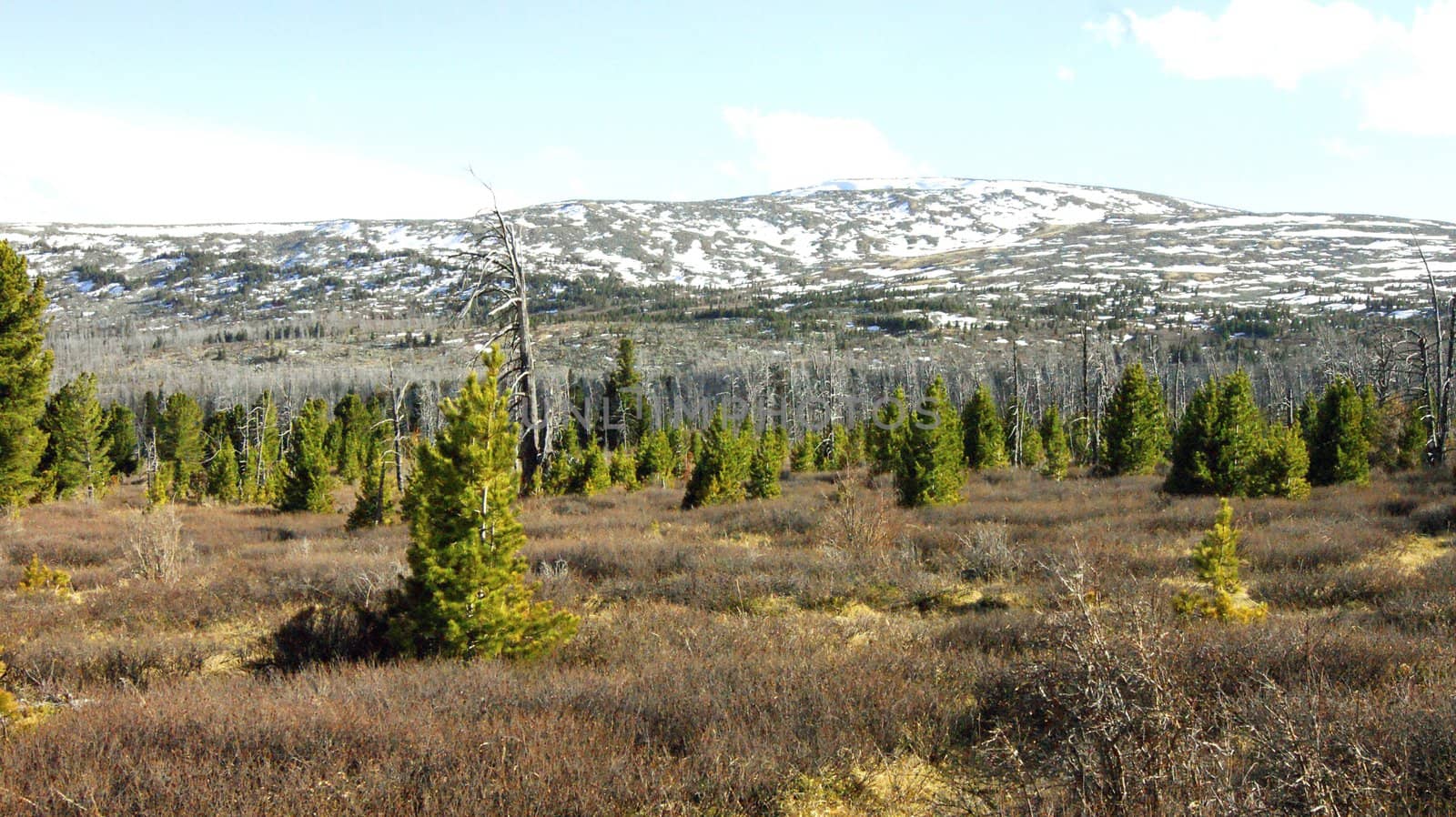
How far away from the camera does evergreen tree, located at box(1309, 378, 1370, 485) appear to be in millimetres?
22250

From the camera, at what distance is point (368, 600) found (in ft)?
31.7

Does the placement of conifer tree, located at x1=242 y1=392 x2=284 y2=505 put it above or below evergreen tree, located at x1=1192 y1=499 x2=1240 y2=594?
below

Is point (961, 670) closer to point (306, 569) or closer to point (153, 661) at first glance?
point (153, 661)

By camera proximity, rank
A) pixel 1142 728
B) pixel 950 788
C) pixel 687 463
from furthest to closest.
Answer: pixel 687 463, pixel 950 788, pixel 1142 728

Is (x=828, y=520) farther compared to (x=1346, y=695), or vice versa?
(x=828, y=520)

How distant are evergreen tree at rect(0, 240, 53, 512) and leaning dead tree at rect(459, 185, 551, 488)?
15210 mm

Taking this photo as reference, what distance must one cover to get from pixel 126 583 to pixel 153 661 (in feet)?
18.4

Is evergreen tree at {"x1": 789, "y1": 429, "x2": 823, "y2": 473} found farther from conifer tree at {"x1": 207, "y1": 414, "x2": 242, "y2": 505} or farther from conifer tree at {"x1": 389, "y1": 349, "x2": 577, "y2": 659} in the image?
conifer tree at {"x1": 389, "y1": 349, "x2": 577, "y2": 659}

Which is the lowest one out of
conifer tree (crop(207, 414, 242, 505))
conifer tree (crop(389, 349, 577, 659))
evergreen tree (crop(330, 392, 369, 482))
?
evergreen tree (crop(330, 392, 369, 482))

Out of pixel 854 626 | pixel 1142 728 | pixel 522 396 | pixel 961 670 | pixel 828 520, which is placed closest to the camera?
pixel 1142 728

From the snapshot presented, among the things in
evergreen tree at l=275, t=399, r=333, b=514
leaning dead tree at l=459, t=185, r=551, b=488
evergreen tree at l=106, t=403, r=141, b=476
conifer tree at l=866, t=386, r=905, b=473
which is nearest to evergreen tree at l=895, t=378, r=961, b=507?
conifer tree at l=866, t=386, r=905, b=473

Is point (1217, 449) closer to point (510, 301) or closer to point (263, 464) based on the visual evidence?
point (510, 301)

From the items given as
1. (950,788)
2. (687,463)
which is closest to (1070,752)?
(950,788)

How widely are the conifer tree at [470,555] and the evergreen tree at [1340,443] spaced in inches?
937
